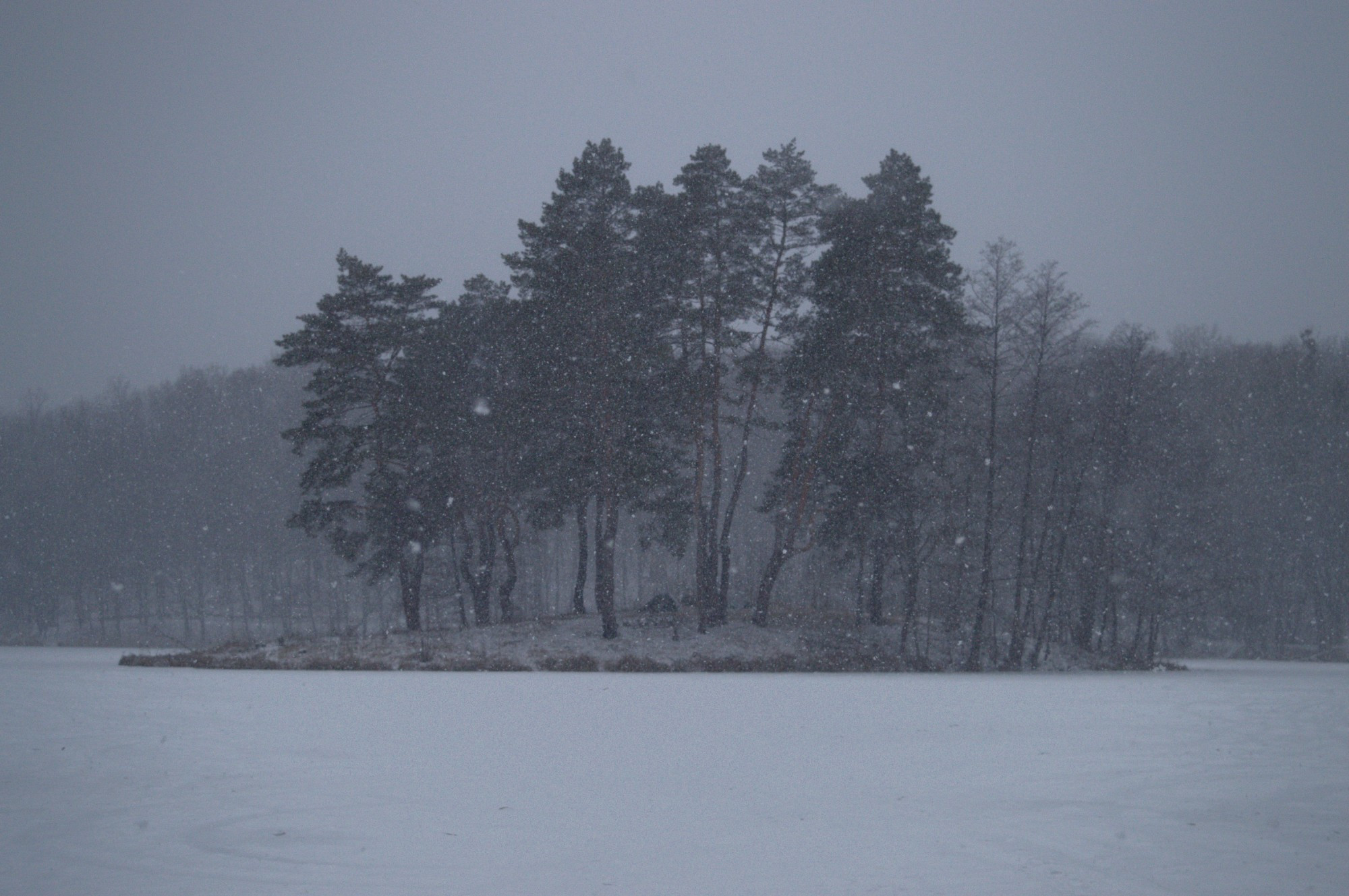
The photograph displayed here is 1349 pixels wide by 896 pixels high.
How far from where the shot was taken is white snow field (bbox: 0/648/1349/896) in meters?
6.55

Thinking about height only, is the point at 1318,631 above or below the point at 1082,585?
below

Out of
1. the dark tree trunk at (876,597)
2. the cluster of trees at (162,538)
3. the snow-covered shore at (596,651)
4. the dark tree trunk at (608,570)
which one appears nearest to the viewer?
the snow-covered shore at (596,651)

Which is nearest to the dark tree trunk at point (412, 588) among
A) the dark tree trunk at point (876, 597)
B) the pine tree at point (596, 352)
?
the pine tree at point (596, 352)

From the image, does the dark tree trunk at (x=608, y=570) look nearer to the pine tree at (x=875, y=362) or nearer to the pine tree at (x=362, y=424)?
the pine tree at (x=875, y=362)

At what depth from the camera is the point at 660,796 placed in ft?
29.3

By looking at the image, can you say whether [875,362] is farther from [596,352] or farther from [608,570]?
[608,570]

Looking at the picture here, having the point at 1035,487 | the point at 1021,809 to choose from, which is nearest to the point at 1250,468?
the point at 1035,487

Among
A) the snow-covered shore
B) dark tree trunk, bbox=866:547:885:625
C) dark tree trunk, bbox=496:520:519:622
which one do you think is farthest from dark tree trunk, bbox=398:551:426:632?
dark tree trunk, bbox=866:547:885:625

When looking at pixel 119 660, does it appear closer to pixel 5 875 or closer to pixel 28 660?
pixel 28 660

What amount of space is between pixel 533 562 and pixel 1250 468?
37.4 meters

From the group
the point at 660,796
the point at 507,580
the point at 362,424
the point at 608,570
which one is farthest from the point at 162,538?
the point at 660,796

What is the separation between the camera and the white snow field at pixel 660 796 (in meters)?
6.55

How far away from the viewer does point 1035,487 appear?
113ft

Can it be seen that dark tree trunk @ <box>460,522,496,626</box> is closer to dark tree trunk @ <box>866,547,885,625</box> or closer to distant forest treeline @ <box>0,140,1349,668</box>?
distant forest treeline @ <box>0,140,1349,668</box>
